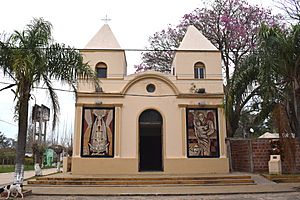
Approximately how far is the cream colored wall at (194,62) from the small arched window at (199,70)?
0.60 feet

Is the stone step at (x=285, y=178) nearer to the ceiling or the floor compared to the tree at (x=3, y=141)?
nearer to the floor

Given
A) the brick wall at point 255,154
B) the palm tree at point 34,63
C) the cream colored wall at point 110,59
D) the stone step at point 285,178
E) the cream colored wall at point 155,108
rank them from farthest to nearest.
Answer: the cream colored wall at point 110,59 < the cream colored wall at point 155,108 < the brick wall at point 255,154 < the stone step at point 285,178 < the palm tree at point 34,63

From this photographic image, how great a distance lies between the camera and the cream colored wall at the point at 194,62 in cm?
1991

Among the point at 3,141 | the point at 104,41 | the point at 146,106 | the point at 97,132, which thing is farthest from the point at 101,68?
the point at 3,141

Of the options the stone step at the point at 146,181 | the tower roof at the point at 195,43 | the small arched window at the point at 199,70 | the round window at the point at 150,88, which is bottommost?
the stone step at the point at 146,181

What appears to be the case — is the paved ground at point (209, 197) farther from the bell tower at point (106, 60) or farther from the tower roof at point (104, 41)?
the tower roof at point (104, 41)

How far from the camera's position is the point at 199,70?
20172mm

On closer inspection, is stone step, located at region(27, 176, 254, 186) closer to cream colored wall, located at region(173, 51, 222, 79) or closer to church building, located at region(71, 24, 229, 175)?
church building, located at region(71, 24, 229, 175)

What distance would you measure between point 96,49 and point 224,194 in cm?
1182

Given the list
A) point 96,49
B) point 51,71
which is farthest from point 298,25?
point 96,49

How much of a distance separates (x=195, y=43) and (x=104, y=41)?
5444mm

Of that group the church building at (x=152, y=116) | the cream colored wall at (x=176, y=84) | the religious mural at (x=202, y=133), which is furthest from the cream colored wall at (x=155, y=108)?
the cream colored wall at (x=176, y=84)

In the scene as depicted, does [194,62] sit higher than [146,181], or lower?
higher

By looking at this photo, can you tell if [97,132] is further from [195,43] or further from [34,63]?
[34,63]
